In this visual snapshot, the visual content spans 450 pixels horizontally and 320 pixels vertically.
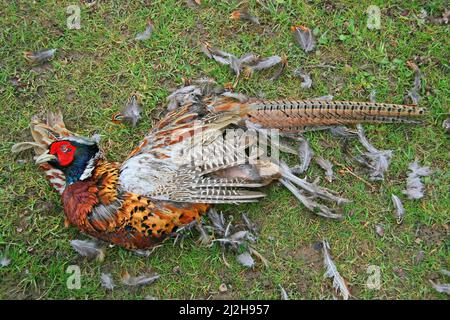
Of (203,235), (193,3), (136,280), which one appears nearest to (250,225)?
(203,235)

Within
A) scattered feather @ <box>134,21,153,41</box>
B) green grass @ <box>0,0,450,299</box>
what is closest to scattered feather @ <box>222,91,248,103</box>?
green grass @ <box>0,0,450,299</box>

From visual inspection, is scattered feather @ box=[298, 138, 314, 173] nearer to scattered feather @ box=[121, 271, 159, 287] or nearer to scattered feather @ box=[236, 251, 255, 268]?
scattered feather @ box=[236, 251, 255, 268]

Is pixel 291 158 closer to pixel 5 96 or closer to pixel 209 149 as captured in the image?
pixel 209 149

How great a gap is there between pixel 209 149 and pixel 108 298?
1341 millimetres

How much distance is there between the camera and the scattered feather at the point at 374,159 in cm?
389

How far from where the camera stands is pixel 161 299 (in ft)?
12.2

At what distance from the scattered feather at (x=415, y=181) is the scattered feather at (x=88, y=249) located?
2358 millimetres

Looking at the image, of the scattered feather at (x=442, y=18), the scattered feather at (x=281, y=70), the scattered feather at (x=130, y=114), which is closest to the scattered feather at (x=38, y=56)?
the scattered feather at (x=130, y=114)

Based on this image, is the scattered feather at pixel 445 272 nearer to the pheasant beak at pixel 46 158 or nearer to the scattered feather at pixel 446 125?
the scattered feather at pixel 446 125

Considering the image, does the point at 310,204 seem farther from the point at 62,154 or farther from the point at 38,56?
the point at 38,56

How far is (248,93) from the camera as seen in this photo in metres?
4.09

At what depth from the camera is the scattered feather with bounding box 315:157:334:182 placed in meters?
3.90

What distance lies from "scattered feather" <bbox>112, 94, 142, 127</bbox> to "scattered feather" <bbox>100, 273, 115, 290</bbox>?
1.19 metres

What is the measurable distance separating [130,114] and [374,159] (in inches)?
77.1
